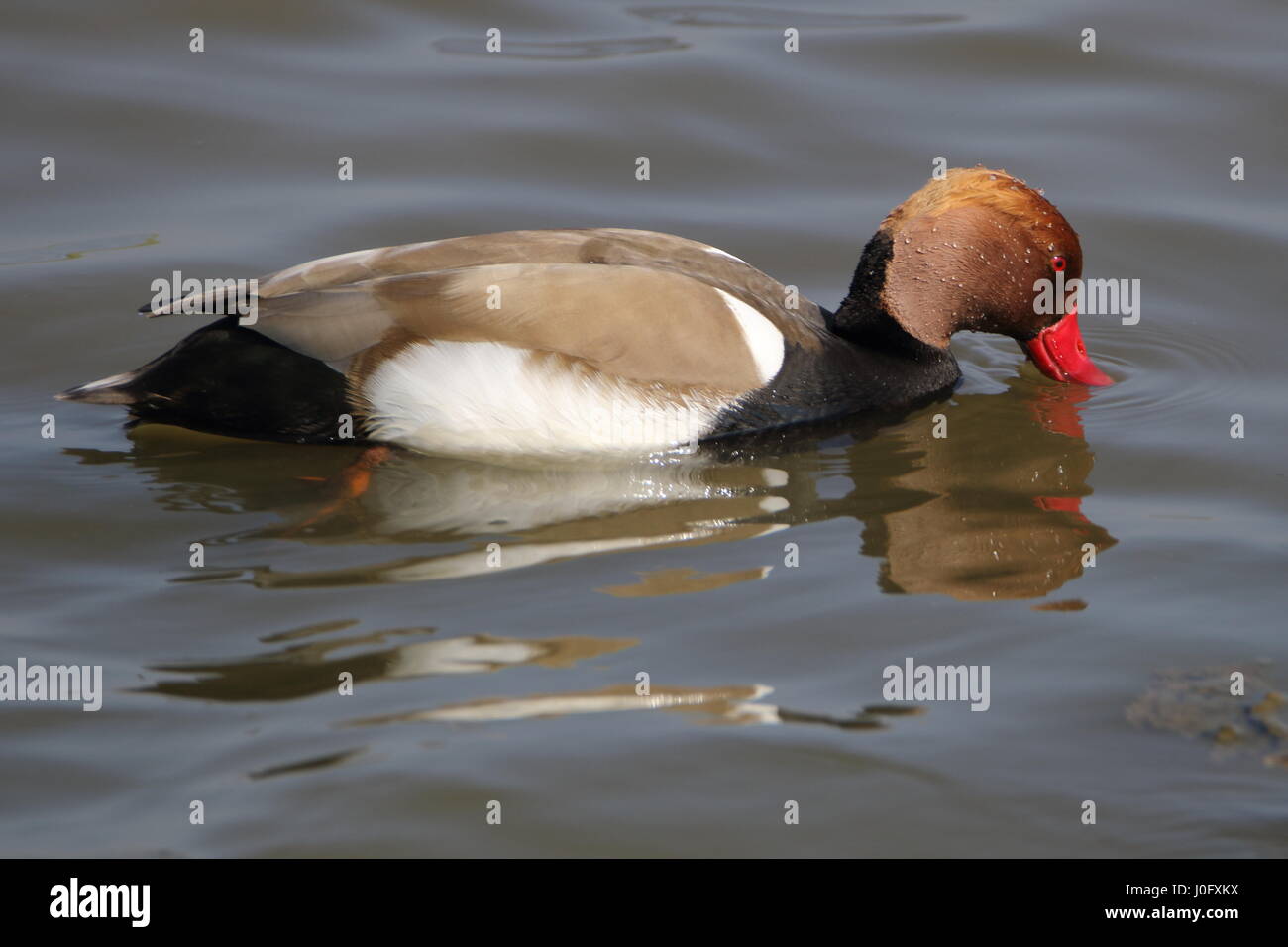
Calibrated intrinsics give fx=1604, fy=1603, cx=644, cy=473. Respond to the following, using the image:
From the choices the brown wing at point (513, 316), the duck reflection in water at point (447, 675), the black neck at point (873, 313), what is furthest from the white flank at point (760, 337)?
the duck reflection in water at point (447, 675)

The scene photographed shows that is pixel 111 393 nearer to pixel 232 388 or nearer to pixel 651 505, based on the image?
pixel 232 388

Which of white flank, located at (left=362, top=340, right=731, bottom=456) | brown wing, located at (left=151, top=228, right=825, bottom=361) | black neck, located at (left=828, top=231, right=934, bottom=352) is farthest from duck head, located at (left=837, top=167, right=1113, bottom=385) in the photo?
white flank, located at (left=362, top=340, right=731, bottom=456)

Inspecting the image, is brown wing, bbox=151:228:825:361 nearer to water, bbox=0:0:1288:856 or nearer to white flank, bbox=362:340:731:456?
white flank, bbox=362:340:731:456

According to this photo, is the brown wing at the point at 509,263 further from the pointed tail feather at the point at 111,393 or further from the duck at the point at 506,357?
the pointed tail feather at the point at 111,393

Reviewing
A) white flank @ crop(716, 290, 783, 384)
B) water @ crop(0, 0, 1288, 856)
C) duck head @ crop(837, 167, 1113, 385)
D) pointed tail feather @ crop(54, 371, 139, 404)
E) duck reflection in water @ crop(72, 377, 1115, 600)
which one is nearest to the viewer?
water @ crop(0, 0, 1288, 856)

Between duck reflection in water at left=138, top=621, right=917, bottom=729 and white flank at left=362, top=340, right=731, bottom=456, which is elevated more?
white flank at left=362, top=340, right=731, bottom=456

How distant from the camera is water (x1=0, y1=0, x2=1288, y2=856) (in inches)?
146

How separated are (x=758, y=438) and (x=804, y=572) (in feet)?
3.19

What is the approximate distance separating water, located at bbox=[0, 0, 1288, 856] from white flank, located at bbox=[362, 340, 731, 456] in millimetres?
129

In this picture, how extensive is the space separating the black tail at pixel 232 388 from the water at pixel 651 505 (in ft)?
0.52

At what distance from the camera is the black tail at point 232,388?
528 cm
